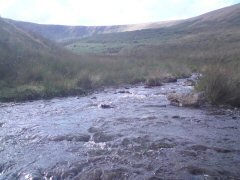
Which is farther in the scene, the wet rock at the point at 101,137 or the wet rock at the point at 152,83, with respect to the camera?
the wet rock at the point at 152,83

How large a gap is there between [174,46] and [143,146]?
62025mm

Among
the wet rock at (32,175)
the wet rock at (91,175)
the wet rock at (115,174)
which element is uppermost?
the wet rock at (115,174)

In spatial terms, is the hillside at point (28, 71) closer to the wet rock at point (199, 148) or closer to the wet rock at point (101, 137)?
the wet rock at point (101, 137)

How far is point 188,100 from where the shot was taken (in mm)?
17031

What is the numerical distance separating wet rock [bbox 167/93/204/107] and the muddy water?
1.43 ft

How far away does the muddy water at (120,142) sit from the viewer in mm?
8633

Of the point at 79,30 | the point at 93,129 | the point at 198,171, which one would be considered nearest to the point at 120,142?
the point at 93,129

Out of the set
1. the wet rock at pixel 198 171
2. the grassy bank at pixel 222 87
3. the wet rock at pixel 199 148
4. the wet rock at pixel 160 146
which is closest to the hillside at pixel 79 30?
the grassy bank at pixel 222 87

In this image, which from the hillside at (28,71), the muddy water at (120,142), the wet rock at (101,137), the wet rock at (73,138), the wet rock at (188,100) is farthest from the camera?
the hillside at (28,71)

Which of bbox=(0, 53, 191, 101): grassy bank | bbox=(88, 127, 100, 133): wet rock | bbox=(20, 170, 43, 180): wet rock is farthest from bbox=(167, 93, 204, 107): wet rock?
bbox=(20, 170, 43, 180): wet rock

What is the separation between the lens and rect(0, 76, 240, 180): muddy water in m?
8.63

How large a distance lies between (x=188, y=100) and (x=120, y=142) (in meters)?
6.87

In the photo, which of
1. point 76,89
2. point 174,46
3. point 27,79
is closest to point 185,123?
point 76,89

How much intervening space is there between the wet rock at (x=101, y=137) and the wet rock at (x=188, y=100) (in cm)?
588
